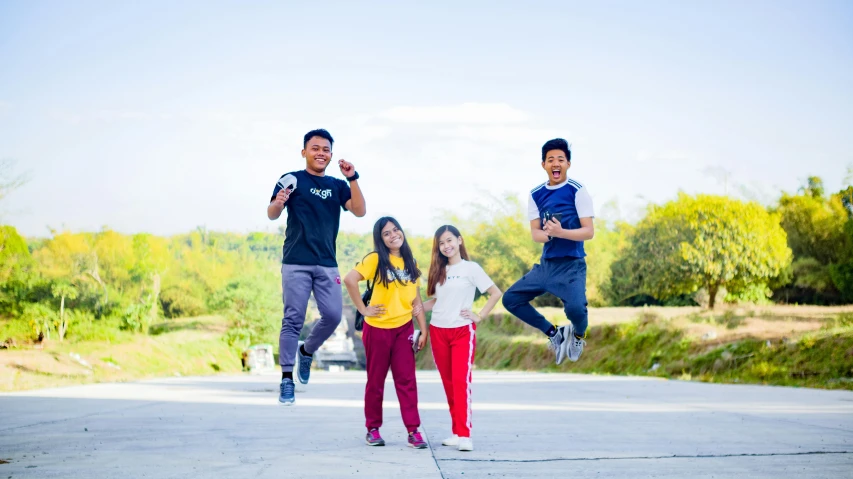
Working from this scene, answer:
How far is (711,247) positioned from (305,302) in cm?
2765

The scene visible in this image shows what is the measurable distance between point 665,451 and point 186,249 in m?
66.0

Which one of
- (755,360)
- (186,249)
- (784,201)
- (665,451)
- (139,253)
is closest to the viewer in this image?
(665,451)

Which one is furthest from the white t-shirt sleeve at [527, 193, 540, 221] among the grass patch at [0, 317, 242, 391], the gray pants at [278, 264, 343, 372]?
the grass patch at [0, 317, 242, 391]

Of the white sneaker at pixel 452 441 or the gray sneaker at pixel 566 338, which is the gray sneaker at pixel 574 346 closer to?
the gray sneaker at pixel 566 338

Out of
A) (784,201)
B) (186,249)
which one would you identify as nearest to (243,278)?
(186,249)

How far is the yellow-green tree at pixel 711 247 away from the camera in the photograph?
31859mm

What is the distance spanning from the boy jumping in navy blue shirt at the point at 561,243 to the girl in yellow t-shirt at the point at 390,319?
2.65ft

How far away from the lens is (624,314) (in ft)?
115

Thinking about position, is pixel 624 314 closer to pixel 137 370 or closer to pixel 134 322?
pixel 137 370

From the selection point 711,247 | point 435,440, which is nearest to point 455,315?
point 435,440

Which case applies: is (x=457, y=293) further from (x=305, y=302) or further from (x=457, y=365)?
(x=305, y=302)

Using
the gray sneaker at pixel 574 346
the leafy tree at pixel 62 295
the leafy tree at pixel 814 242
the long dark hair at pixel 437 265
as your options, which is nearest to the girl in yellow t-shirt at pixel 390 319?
the long dark hair at pixel 437 265

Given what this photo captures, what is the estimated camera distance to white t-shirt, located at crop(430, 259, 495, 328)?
22.0 feet

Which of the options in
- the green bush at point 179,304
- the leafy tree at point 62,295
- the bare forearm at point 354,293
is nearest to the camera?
the bare forearm at point 354,293
